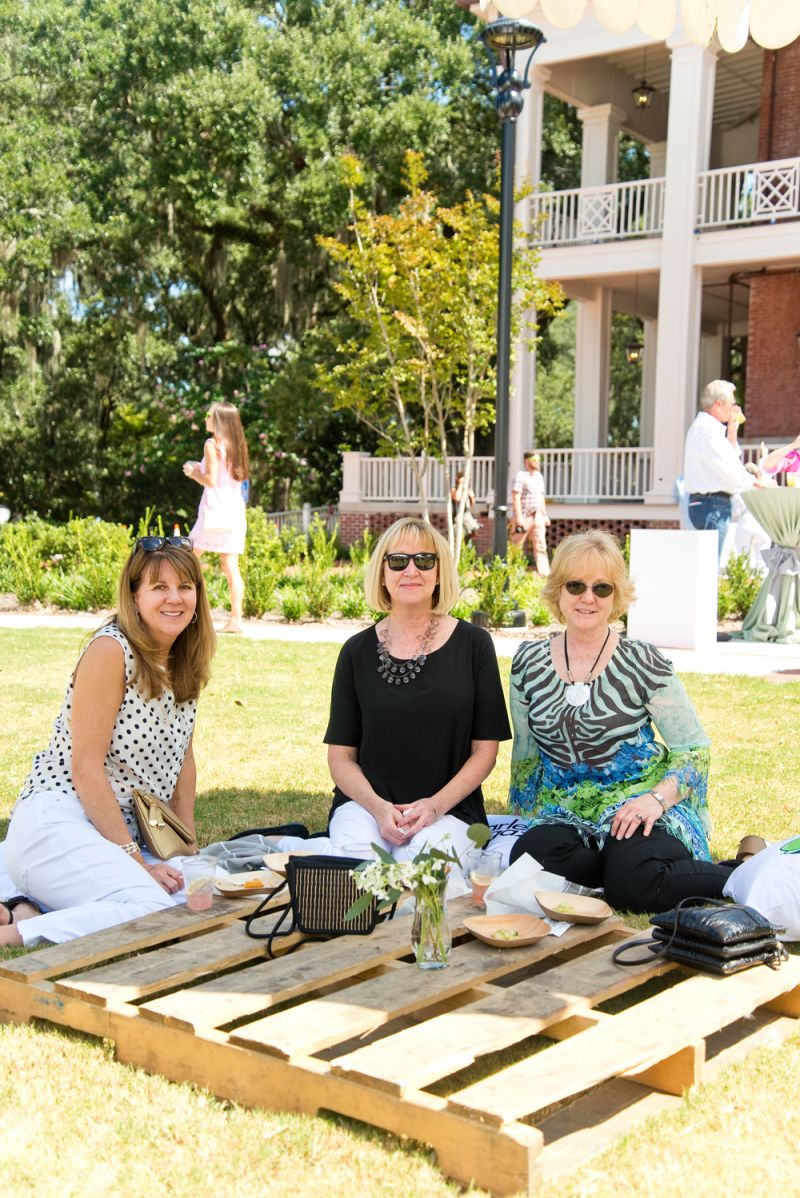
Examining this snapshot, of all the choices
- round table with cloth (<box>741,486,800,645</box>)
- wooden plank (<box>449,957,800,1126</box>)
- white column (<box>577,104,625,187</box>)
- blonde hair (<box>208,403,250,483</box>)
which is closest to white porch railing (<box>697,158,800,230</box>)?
white column (<box>577,104,625,187</box>)

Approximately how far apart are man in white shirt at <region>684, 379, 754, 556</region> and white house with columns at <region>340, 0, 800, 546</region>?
7.53 meters

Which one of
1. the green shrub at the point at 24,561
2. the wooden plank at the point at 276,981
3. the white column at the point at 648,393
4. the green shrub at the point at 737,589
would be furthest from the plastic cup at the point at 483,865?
the white column at the point at 648,393

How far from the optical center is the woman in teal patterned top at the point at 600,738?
4.14 meters

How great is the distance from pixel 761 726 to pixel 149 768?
→ 4255 mm

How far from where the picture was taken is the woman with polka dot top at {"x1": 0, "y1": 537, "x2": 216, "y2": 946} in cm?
382

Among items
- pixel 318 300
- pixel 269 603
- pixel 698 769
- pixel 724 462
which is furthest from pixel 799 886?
pixel 318 300

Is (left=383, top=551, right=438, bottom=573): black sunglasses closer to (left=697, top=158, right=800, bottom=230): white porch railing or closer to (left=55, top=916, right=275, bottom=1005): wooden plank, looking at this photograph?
(left=55, top=916, right=275, bottom=1005): wooden plank

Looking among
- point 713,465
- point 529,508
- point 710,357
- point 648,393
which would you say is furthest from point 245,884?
point 710,357

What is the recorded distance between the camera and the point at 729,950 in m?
3.14

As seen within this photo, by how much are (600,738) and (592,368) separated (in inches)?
691

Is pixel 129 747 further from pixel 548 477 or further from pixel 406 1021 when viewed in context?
pixel 548 477

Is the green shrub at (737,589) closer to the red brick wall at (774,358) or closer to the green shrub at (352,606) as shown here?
the green shrub at (352,606)

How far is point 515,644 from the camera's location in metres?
10.5

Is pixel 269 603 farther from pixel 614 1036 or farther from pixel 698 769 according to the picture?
pixel 614 1036
